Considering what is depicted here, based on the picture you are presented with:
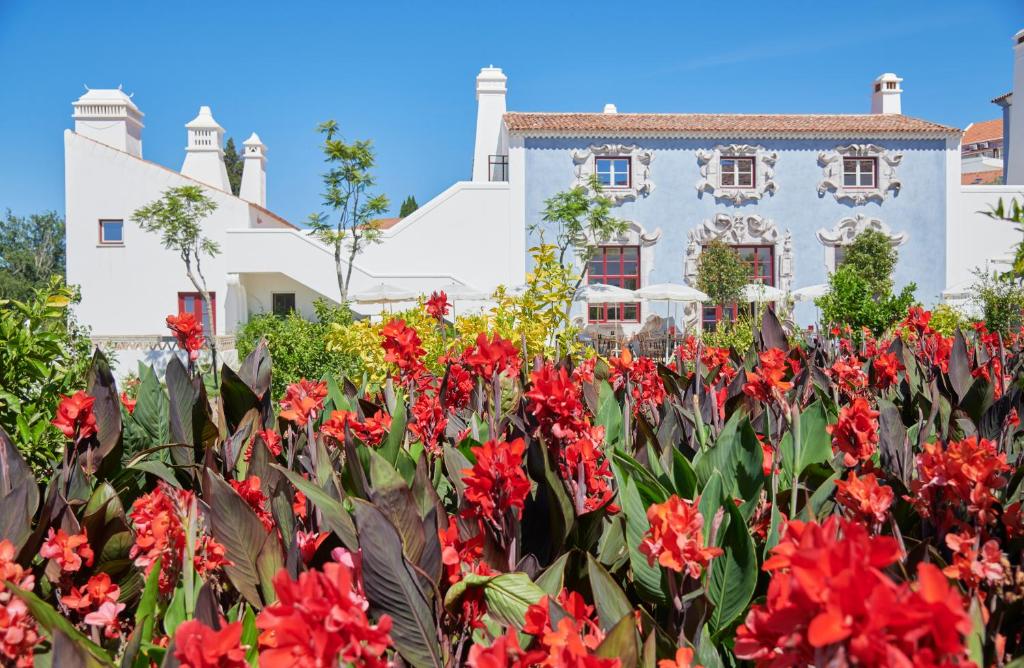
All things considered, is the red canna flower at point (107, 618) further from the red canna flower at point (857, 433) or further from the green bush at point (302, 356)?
the green bush at point (302, 356)

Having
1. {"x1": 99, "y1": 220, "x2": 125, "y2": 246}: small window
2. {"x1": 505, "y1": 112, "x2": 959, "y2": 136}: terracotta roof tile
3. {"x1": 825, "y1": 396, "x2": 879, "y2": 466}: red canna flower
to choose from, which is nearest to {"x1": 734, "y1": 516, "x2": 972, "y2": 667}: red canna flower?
{"x1": 825, "y1": 396, "x2": 879, "y2": 466}: red canna flower

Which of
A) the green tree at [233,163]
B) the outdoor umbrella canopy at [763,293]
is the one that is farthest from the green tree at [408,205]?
the outdoor umbrella canopy at [763,293]

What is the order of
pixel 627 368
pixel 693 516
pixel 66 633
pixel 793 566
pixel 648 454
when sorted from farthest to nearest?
pixel 627 368
pixel 648 454
pixel 693 516
pixel 66 633
pixel 793 566

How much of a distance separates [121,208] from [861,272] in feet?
60.2

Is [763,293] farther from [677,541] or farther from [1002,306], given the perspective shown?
[677,541]

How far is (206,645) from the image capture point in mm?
793

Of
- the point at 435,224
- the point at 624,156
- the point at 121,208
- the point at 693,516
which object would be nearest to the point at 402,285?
the point at 435,224

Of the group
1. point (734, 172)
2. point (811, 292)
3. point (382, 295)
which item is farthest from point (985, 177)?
point (382, 295)

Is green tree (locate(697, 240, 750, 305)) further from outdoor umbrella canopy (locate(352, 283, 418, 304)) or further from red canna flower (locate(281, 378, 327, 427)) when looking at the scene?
red canna flower (locate(281, 378, 327, 427))

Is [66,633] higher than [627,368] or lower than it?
lower

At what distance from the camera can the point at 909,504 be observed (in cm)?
155

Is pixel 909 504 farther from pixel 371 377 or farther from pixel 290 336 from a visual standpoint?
pixel 290 336

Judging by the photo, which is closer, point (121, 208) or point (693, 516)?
point (693, 516)

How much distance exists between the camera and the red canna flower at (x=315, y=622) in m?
0.70
